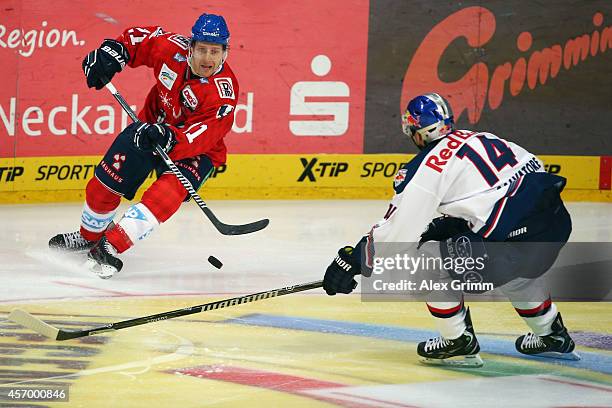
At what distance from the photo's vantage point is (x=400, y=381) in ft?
13.2

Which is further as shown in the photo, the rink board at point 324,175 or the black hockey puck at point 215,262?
the rink board at point 324,175

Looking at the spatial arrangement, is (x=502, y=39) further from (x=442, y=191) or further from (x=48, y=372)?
(x=48, y=372)

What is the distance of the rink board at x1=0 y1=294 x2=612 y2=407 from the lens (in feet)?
12.6

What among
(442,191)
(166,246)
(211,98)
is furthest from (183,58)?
(442,191)

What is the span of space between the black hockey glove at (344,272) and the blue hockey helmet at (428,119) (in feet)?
1.47

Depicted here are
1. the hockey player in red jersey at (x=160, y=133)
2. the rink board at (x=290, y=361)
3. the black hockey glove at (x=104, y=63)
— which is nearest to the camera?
the rink board at (x=290, y=361)

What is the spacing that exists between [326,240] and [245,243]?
0.46 m

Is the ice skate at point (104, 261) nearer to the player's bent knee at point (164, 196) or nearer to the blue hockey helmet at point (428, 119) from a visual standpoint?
the player's bent knee at point (164, 196)

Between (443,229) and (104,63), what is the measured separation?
225cm

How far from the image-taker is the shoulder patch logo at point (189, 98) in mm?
5818

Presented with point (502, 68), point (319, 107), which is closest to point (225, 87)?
point (319, 107)

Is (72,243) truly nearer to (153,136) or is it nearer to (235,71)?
(153,136)

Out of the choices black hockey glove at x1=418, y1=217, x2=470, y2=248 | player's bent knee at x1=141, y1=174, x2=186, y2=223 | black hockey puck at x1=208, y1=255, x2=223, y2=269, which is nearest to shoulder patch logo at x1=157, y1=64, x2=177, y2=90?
player's bent knee at x1=141, y1=174, x2=186, y2=223

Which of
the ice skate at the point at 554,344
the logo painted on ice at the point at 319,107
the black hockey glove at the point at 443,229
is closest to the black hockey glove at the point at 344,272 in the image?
the black hockey glove at the point at 443,229
